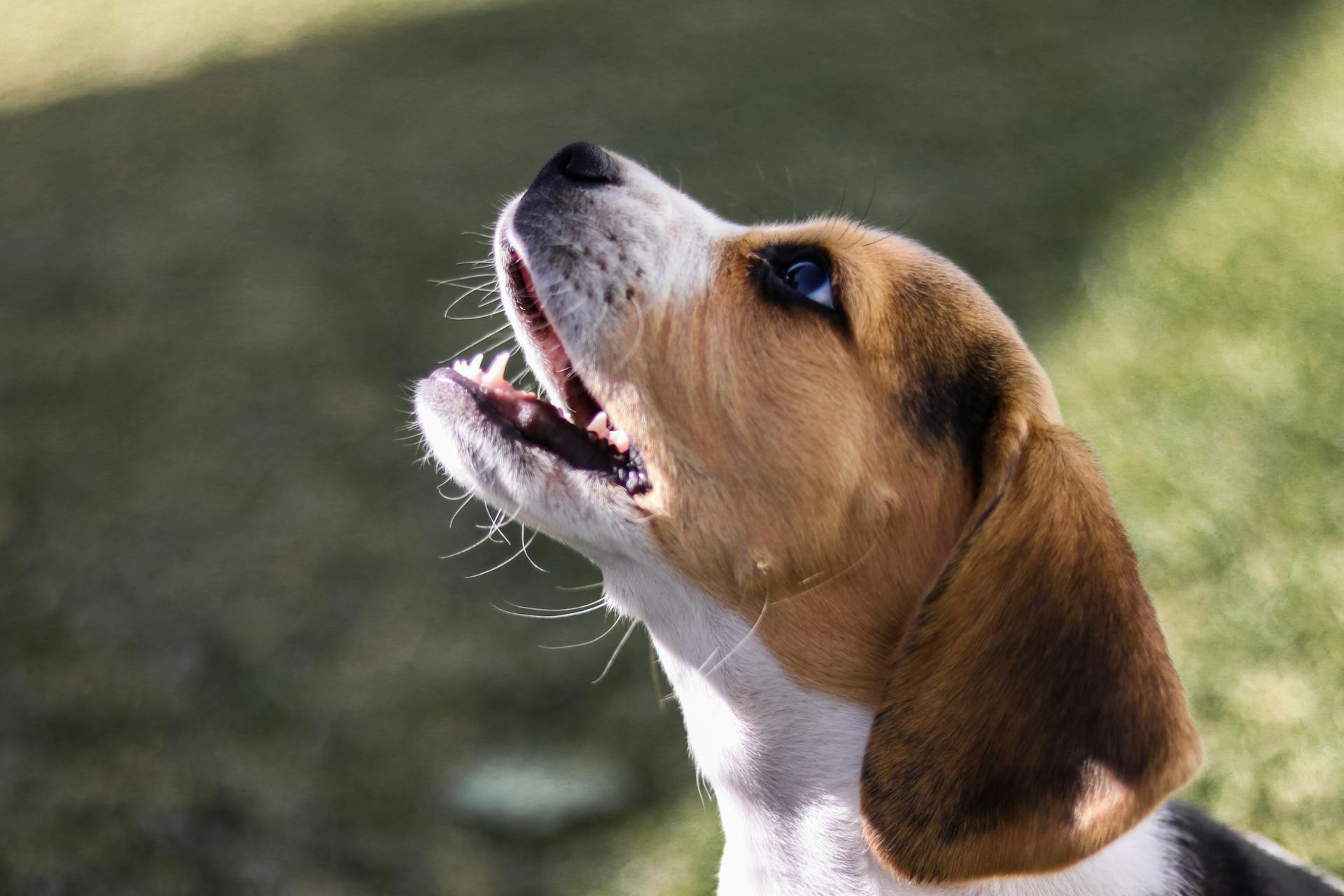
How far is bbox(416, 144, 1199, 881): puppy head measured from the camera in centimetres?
173

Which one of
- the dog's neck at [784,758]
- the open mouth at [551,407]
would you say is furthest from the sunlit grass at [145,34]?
the dog's neck at [784,758]

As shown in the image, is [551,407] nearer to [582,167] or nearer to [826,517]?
[582,167]

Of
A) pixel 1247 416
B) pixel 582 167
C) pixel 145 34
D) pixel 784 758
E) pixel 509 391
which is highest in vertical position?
pixel 582 167

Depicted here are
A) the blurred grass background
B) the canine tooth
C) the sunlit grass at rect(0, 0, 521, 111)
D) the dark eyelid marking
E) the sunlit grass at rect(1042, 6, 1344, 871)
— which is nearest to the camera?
the dark eyelid marking

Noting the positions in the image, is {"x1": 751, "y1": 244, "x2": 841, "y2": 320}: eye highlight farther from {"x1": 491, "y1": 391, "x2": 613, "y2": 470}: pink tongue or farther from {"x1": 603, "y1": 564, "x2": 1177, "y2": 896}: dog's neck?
{"x1": 603, "y1": 564, "x2": 1177, "y2": 896}: dog's neck

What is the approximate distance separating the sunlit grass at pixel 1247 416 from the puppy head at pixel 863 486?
70.6 inches

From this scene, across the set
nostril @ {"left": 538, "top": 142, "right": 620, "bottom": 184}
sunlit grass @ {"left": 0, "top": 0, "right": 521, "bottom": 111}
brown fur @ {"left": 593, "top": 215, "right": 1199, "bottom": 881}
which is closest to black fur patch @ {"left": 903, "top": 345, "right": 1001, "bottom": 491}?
brown fur @ {"left": 593, "top": 215, "right": 1199, "bottom": 881}

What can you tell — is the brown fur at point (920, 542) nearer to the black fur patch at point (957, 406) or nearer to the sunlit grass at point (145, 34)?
the black fur patch at point (957, 406)

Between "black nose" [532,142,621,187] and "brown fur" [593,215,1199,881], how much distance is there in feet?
0.92

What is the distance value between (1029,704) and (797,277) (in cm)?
88

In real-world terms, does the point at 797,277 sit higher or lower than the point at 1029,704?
higher

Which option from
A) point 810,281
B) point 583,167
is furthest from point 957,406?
point 583,167

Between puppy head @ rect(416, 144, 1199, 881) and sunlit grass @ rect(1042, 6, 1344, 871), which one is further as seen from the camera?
sunlit grass @ rect(1042, 6, 1344, 871)

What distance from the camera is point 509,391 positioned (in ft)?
7.27
